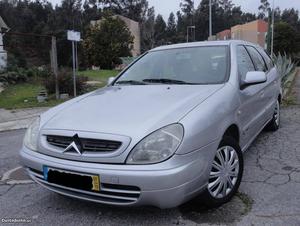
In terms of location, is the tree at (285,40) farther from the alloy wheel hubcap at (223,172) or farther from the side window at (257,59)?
the alloy wheel hubcap at (223,172)

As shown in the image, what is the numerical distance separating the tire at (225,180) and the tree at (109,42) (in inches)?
1209

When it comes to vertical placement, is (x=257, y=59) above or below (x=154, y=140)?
above

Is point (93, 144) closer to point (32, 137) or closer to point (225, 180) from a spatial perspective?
point (32, 137)

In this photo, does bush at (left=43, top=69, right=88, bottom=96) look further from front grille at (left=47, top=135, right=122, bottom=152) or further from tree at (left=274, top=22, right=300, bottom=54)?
tree at (left=274, top=22, right=300, bottom=54)

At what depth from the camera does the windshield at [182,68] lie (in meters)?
4.00

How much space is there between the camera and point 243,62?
4461 mm

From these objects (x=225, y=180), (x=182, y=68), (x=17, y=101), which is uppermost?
(x=182, y=68)

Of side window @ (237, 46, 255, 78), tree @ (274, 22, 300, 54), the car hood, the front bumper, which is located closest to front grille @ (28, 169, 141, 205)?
the front bumper

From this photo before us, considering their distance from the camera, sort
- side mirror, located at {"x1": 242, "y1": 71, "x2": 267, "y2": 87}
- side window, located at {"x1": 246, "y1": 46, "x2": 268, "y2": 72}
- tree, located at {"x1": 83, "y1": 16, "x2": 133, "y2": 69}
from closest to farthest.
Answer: side mirror, located at {"x1": 242, "y1": 71, "x2": 267, "y2": 87}
side window, located at {"x1": 246, "y1": 46, "x2": 268, "y2": 72}
tree, located at {"x1": 83, "y1": 16, "x2": 133, "y2": 69}

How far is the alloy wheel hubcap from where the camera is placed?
3.24m

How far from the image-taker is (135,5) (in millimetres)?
70688

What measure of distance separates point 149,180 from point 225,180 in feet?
3.18

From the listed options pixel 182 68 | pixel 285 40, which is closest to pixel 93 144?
pixel 182 68

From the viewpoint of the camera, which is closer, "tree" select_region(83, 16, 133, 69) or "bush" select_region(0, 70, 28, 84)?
"bush" select_region(0, 70, 28, 84)
